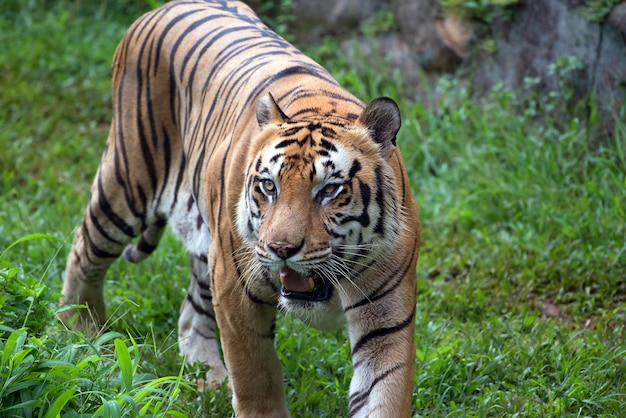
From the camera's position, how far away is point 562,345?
4.32m

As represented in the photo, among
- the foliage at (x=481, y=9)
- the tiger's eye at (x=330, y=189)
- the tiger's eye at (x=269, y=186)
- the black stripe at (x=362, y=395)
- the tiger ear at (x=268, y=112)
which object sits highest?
the tiger ear at (x=268, y=112)

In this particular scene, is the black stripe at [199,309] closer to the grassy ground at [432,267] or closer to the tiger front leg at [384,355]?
the grassy ground at [432,267]

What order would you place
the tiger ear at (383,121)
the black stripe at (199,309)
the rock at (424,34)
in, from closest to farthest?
the tiger ear at (383,121) < the black stripe at (199,309) < the rock at (424,34)

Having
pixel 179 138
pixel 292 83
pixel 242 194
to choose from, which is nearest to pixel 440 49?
pixel 179 138

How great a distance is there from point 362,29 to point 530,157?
2286mm

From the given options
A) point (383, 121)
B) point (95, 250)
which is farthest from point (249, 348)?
point (95, 250)

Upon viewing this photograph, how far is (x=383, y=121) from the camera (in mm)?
3141

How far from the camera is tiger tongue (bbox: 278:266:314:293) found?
3.12 meters

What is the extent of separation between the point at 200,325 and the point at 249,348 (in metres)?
1.26

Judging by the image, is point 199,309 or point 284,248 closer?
point 284,248

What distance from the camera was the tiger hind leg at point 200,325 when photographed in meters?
4.62

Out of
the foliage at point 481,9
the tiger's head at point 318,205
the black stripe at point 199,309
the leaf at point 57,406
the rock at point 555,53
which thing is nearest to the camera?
the leaf at point 57,406

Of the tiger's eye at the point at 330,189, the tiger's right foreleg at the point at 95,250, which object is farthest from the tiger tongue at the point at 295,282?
the tiger's right foreleg at the point at 95,250

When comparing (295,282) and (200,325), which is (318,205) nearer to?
(295,282)
